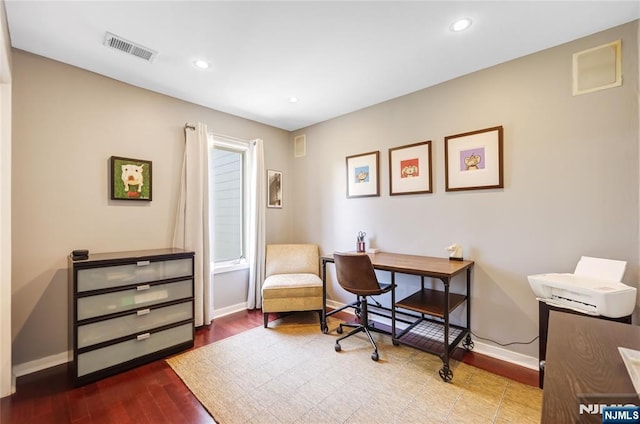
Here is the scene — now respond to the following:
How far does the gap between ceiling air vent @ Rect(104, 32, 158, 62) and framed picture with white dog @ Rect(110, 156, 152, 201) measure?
38.9 inches

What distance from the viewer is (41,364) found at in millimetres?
2264

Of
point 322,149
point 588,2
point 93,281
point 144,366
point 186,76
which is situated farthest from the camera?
point 322,149

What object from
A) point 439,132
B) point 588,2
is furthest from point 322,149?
point 588,2

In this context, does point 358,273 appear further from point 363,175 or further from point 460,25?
point 460,25

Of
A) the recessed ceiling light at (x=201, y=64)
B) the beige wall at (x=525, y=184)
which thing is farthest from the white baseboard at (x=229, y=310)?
the recessed ceiling light at (x=201, y=64)

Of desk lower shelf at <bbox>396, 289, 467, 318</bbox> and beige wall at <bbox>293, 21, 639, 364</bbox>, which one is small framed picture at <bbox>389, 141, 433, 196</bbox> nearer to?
beige wall at <bbox>293, 21, 639, 364</bbox>

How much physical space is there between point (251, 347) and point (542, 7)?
352 centimetres

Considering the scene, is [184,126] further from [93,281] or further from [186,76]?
[93,281]

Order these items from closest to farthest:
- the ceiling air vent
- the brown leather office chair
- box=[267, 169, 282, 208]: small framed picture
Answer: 1. the ceiling air vent
2. the brown leather office chair
3. box=[267, 169, 282, 208]: small framed picture

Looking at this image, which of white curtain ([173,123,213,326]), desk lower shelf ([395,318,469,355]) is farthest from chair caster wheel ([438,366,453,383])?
white curtain ([173,123,213,326])

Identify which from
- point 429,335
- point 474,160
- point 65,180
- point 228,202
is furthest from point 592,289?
point 65,180

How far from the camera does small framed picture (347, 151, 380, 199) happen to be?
326 cm

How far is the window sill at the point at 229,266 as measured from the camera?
3445 mm

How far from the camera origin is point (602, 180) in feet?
6.50
